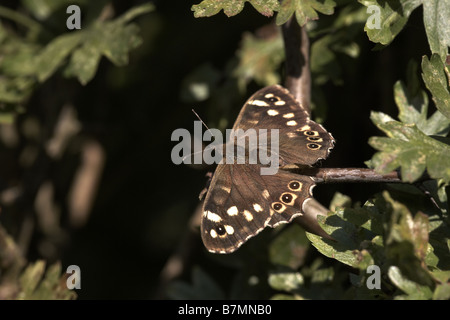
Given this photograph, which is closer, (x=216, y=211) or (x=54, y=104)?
(x=216, y=211)

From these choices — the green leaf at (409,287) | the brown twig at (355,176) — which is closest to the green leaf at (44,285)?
the brown twig at (355,176)

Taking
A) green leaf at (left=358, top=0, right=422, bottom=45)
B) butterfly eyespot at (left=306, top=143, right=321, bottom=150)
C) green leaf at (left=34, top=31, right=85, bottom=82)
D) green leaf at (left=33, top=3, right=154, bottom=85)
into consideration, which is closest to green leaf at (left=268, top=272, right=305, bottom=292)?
butterfly eyespot at (left=306, top=143, right=321, bottom=150)

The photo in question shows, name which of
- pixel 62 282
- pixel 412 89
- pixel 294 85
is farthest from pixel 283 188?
pixel 62 282

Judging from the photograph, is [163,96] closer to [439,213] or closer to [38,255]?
[38,255]

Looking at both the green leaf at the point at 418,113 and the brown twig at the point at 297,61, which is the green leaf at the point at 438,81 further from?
the brown twig at the point at 297,61

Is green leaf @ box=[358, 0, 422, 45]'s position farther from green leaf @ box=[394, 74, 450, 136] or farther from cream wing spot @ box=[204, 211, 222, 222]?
cream wing spot @ box=[204, 211, 222, 222]
